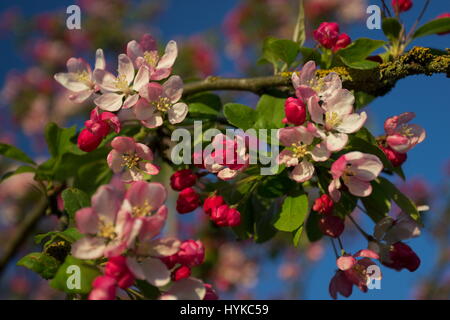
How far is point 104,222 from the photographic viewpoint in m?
0.99

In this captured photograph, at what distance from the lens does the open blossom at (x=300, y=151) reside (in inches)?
45.7

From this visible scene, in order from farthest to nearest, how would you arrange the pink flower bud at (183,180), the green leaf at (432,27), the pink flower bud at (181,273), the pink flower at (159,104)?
the green leaf at (432,27)
the pink flower bud at (183,180)
the pink flower at (159,104)
the pink flower bud at (181,273)

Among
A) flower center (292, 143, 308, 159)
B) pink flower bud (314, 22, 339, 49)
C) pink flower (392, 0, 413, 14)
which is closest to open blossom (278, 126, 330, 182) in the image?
flower center (292, 143, 308, 159)

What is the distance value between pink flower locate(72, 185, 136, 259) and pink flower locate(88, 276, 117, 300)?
0.06m

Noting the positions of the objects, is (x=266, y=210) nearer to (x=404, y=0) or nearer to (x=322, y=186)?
(x=322, y=186)

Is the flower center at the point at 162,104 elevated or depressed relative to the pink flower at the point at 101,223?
elevated

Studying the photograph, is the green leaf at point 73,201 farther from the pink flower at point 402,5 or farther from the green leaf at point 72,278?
the pink flower at point 402,5

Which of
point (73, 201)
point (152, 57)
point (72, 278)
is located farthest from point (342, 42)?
point (72, 278)

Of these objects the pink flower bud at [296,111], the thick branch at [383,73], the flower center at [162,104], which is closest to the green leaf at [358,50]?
the thick branch at [383,73]

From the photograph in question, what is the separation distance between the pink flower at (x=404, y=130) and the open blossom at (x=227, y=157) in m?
0.43

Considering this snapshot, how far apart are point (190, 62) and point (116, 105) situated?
479cm

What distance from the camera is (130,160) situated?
1271 mm

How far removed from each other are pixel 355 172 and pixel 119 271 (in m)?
0.62

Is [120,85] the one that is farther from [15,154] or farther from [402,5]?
[402,5]
